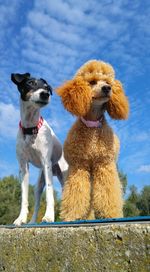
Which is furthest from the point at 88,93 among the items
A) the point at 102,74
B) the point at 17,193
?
the point at 17,193

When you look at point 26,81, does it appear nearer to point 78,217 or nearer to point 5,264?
point 78,217

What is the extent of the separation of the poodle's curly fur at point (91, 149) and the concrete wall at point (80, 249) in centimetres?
124

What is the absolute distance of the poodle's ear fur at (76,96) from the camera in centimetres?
Result: 380

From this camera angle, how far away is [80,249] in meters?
2.02

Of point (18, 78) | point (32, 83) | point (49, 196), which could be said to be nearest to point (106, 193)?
point (49, 196)

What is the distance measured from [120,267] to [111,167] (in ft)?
6.98

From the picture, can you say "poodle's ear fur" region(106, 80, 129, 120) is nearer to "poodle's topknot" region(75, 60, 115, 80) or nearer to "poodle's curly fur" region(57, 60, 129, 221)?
"poodle's curly fur" region(57, 60, 129, 221)

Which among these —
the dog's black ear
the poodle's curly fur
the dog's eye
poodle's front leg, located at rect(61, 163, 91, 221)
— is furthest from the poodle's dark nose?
the dog's black ear

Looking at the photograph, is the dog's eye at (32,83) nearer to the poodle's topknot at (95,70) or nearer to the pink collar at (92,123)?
the poodle's topknot at (95,70)

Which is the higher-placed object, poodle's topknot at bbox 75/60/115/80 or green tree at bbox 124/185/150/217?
A: green tree at bbox 124/185/150/217

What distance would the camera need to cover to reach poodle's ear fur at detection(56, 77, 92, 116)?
12.5 ft

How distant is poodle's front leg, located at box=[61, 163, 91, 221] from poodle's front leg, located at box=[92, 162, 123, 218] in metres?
Result: 0.09

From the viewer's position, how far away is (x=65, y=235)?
2.14 m

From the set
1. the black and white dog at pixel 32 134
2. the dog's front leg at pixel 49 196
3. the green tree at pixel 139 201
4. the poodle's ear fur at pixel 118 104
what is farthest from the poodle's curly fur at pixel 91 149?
the green tree at pixel 139 201
